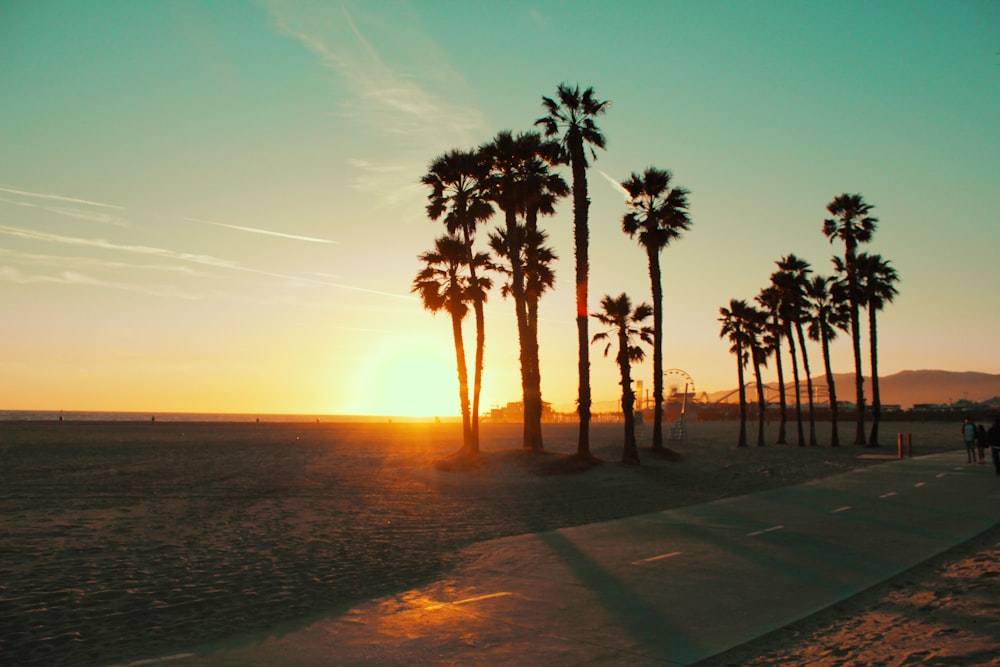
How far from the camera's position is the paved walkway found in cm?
721

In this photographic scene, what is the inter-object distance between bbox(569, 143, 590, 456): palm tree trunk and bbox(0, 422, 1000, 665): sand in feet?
10.9

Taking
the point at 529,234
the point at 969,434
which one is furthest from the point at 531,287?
the point at 969,434

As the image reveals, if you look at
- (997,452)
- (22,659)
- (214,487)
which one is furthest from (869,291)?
Result: (22,659)

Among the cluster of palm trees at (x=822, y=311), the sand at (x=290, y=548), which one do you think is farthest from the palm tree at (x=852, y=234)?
the sand at (x=290, y=548)

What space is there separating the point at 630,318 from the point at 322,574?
103 feet

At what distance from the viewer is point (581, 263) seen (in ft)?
107

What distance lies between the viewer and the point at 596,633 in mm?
7770

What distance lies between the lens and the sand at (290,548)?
25.6ft

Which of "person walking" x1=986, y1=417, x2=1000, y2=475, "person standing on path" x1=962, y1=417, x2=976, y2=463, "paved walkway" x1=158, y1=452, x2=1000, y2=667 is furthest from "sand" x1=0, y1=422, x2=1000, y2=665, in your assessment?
"person standing on path" x1=962, y1=417, x2=976, y2=463

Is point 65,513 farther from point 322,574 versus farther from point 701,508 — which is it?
point 701,508

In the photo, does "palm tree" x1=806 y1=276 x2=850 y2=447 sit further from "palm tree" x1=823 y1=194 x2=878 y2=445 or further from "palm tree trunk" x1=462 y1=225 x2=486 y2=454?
"palm tree trunk" x1=462 y1=225 x2=486 y2=454

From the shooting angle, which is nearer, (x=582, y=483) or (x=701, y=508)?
(x=701, y=508)

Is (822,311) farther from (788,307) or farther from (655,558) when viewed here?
(655,558)

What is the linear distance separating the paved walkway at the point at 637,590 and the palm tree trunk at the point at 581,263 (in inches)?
597
